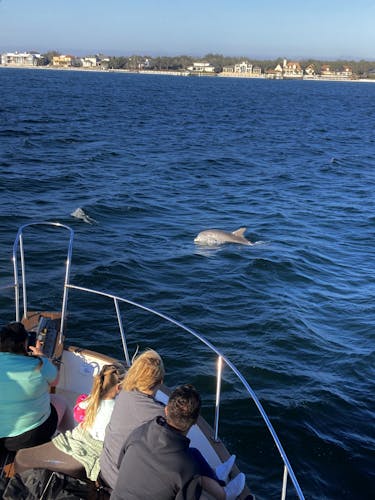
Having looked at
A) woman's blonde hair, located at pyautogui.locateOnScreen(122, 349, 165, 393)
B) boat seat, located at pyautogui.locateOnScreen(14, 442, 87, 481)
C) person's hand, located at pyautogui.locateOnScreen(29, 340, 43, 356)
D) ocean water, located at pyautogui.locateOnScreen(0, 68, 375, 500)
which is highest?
woman's blonde hair, located at pyautogui.locateOnScreen(122, 349, 165, 393)

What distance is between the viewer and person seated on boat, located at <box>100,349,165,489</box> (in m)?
5.13

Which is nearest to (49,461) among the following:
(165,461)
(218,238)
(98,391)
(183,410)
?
(98,391)

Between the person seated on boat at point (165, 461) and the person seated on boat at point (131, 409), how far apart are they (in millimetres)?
491

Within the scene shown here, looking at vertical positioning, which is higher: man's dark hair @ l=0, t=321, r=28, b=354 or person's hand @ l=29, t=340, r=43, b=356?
man's dark hair @ l=0, t=321, r=28, b=354

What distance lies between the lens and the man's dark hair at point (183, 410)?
454 cm

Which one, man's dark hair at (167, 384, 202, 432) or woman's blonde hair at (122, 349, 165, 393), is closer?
man's dark hair at (167, 384, 202, 432)

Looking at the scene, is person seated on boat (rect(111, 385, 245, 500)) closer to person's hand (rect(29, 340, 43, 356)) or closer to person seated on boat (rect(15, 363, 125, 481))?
person seated on boat (rect(15, 363, 125, 481))

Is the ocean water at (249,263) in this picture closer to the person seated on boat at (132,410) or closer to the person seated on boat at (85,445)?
the person seated on boat at (85,445)

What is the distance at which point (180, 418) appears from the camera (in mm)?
4531

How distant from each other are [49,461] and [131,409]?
0.98 m

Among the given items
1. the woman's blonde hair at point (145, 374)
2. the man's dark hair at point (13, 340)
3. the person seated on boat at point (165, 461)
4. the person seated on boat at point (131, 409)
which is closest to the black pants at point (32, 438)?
the man's dark hair at point (13, 340)

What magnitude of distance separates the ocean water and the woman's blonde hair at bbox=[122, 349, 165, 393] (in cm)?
432

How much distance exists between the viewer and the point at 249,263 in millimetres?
19625

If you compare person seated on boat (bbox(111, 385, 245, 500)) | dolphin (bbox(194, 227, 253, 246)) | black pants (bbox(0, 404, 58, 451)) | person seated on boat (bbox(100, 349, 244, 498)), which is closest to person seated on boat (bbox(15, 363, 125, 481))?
black pants (bbox(0, 404, 58, 451))
